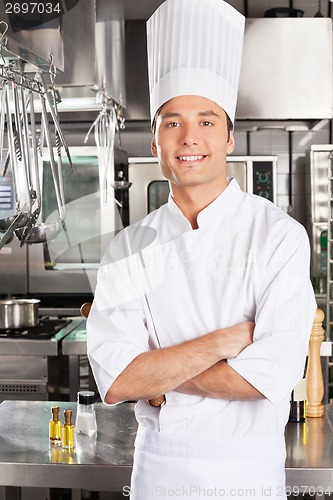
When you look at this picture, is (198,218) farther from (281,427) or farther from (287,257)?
(281,427)

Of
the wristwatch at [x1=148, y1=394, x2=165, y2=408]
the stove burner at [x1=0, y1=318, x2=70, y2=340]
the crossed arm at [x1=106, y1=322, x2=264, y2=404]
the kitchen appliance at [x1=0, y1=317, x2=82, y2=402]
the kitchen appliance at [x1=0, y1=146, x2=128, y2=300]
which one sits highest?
the kitchen appliance at [x1=0, y1=146, x2=128, y2=300]

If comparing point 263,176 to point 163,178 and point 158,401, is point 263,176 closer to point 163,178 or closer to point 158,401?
point 163,178

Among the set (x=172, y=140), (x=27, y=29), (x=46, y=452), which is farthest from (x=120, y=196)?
(x=172, y=140)

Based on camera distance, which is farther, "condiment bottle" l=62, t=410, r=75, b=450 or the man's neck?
"condiment bottle" l=62, t=410, r=75, b=450

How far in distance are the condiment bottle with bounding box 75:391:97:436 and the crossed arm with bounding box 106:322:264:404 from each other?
0.56 meters

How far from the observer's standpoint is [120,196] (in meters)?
4.33

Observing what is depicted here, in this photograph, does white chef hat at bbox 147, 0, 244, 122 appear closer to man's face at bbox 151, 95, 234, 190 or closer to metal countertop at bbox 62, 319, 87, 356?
man's face at bbox 151, 95, 234, 190

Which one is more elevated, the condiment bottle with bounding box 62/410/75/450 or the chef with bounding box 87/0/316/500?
the chef with bounding box 87/0/316/500

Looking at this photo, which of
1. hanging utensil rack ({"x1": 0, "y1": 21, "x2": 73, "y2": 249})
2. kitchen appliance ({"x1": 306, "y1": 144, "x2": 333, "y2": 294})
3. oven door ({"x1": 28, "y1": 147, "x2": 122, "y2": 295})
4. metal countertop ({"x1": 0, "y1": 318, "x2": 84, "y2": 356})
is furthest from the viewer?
kitchen appliance ({"x1": 306, "y1": 144, "x2": 333, "y2": 294})

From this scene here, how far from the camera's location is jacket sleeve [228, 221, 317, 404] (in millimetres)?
1340

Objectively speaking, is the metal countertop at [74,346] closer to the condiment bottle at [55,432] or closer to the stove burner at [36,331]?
the stove burner at [36,331]

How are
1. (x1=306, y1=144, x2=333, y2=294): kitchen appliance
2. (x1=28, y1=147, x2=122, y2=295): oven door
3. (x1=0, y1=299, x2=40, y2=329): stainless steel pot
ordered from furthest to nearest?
(x1=306, y1=144, x2=333, y2=294): kitchen appliance, (x1=28, y1=147, x2=122, y2=295): oven door, (x1=0, y1=299, x2=40, y2=329): stainless steel pot

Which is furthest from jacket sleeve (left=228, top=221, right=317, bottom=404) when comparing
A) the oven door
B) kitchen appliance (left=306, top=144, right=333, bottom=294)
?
kitchen appliance (left=306, top=144, right=333, bottom=294)

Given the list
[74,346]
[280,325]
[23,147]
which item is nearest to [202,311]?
[280,325]
